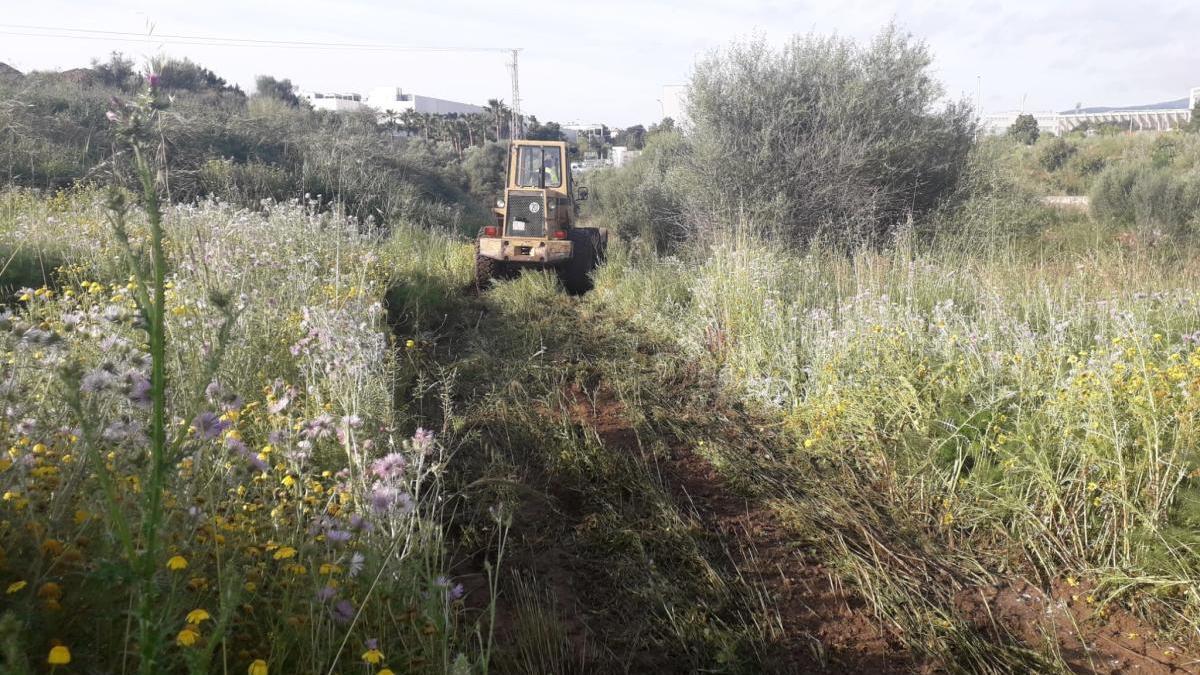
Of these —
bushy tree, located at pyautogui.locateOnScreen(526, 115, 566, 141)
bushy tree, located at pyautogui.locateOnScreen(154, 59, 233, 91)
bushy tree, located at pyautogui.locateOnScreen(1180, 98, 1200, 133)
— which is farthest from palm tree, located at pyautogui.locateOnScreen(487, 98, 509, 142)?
bushy tree, located at pyautogui.locateOnScreen(1180, 98, 1200, 133)

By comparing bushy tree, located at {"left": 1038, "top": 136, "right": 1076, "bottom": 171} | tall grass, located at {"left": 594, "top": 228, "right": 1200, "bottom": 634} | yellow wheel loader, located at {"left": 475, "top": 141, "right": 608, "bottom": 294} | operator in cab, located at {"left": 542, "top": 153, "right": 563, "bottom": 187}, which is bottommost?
tall grass, located at {"left": 594, "top": 228, "right": 1200, "bottom": 634}

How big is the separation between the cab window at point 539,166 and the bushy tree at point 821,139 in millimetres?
2246

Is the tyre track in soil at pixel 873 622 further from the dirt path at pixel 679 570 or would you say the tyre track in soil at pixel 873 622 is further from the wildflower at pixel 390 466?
the wildflower at pixel 390 466

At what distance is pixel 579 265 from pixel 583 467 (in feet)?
23.5

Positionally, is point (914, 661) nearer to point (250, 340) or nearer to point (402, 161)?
point (250, 340)

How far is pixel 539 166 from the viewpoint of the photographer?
1205 cm

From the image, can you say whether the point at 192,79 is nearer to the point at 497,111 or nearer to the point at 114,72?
the point at 114,72

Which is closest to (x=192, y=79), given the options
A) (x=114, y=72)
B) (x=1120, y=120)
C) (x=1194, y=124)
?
(x=114, y=72)

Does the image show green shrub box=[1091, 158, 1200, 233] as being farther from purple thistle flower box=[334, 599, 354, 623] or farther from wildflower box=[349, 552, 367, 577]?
purple thistle flower box=[334, 599, 354, 623]

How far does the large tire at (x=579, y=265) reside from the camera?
10984mm

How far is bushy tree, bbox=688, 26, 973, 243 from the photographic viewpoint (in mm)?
9453

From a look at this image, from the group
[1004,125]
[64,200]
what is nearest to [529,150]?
[64,200]

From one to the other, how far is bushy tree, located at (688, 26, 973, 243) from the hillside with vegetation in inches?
75.9

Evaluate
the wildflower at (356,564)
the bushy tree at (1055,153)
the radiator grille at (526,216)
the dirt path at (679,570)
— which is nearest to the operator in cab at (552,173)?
the radiator grille at (526,216)
